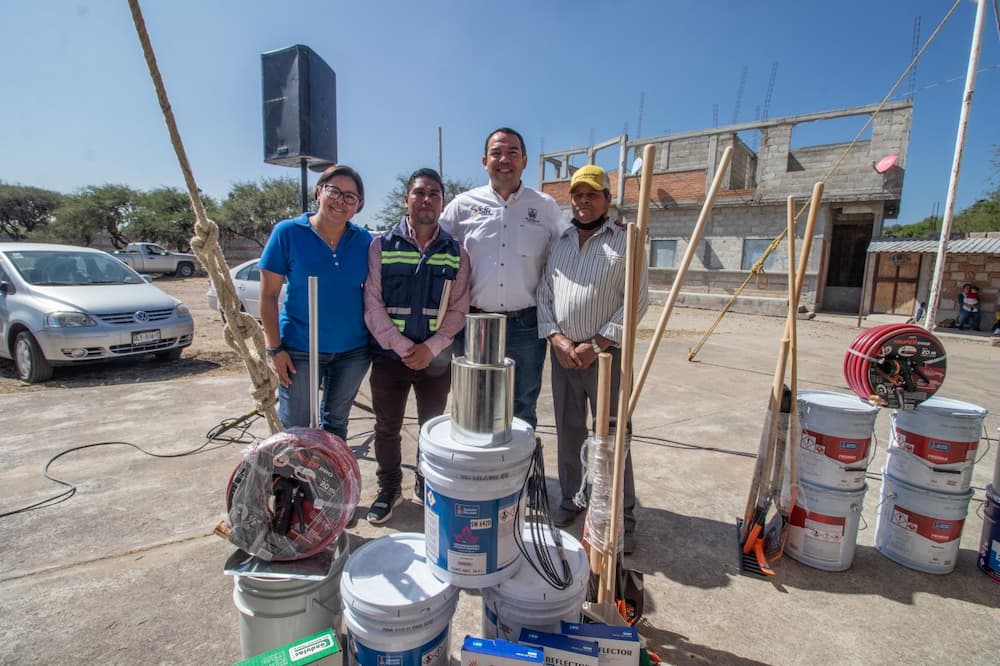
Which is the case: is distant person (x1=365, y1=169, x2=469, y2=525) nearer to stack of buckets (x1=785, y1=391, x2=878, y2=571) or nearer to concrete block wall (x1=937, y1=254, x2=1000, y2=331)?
stack of buckets (x1=785, y1=391, x2=878, y2=571)

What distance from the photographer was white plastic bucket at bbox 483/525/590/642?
147 centimetres

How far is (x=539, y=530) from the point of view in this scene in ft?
5.57

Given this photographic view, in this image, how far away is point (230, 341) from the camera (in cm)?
203

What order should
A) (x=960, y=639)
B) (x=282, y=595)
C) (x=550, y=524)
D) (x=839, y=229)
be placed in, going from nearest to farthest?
(x=282, y=595) < (x=550, y=524) < (x=960, y=639) < (x=839, y=229)

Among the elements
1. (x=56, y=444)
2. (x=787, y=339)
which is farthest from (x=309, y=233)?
(x=56, y=444)

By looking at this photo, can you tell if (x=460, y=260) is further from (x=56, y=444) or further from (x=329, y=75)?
(x=56, y=444)

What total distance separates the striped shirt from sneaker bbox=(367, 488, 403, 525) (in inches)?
51.0

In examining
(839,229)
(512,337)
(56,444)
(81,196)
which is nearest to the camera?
(512,337)

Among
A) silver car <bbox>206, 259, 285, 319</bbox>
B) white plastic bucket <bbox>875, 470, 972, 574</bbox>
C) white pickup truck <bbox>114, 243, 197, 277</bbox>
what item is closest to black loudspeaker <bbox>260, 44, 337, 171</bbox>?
white plastic bucket <bbox>875, 470, 972, 574</bbox>

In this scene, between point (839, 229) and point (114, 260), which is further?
point (839, 229)

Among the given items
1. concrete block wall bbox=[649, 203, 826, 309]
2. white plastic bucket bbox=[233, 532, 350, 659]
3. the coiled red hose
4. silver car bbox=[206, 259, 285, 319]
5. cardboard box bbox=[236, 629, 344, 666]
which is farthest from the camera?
concrete block wall bbox=[649, 203, 826, 309]

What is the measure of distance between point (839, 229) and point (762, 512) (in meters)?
21.2

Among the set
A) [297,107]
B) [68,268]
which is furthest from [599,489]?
[68,268]

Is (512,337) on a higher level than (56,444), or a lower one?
higher
